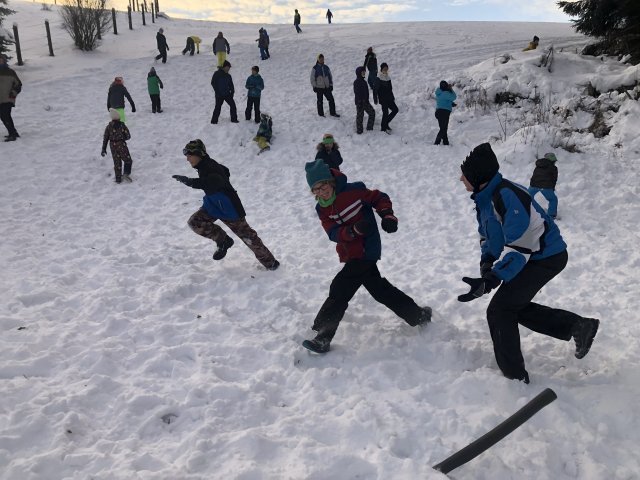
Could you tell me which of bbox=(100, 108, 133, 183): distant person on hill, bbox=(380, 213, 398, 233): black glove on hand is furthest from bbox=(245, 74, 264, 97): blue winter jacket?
bbox=(380, 213, 398, 233): black glove on hand

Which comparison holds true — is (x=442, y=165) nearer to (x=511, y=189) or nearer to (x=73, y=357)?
(x=511, y=189)

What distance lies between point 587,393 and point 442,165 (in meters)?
7.32

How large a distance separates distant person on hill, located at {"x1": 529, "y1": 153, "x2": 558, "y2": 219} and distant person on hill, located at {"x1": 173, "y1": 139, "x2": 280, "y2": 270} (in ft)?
13.8

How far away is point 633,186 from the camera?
7.69 meters

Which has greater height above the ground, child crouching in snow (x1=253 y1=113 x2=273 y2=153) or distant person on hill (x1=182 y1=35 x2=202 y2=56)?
distant person on hill (x1=182 y1=35 x2=202 y2=56)

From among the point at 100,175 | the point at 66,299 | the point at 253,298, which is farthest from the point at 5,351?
the point at 100,175

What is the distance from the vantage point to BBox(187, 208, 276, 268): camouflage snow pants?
19.8 feet

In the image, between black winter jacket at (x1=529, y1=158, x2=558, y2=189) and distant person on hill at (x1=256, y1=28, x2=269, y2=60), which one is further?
distant person on hill at (x1=256, y1=28, x2=269, y2=60)

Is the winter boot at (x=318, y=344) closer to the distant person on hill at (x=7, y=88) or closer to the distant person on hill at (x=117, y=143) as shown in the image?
the distant person on hill at (x=117, y=143)

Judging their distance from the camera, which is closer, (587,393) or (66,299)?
(587,393)

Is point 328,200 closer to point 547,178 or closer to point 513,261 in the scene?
point 513,261

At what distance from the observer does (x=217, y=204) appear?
5.88 m

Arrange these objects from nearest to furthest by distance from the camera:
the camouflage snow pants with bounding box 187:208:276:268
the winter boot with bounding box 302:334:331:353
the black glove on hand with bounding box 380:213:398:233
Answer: the black glove on hand with bounding box 380:213:398:233 → the winter boot with bounding box 302:334:331:353 → the camouflage snow pants with bounding box 187:208:276:268

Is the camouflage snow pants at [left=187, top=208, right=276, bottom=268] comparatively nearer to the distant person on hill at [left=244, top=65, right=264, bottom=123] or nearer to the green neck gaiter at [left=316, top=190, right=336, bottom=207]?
the green neck gaiter at [left=316, top=190, right=336, bottom=207]
